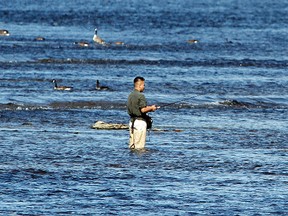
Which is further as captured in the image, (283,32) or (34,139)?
(283,32)

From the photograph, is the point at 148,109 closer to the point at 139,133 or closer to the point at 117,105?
the point at 139,133

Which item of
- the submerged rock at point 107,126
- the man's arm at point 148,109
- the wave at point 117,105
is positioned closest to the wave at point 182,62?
the wave at point 117,105

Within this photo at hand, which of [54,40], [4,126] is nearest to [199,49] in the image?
[54,40]

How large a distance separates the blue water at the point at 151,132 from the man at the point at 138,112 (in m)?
0.32

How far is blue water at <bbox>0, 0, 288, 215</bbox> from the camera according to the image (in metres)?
14.2

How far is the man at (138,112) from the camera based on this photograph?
18.0m

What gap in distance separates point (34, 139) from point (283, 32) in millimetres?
43934

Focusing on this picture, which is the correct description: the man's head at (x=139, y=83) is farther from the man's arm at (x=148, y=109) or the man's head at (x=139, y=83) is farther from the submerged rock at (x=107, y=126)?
the submerged rock at (x=107, y=126)

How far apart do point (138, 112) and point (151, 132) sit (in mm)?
3410

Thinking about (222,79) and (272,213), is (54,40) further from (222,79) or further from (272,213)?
(272,213)

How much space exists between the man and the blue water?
32 centimetres

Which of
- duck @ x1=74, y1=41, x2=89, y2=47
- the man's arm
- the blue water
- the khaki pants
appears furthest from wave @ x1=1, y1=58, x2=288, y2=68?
the man's arm

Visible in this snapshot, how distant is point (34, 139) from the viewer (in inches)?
772

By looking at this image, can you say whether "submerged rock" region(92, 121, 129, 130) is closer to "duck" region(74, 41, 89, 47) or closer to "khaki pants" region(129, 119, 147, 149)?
"khaki pants" region(129, 119, 147, 149)
